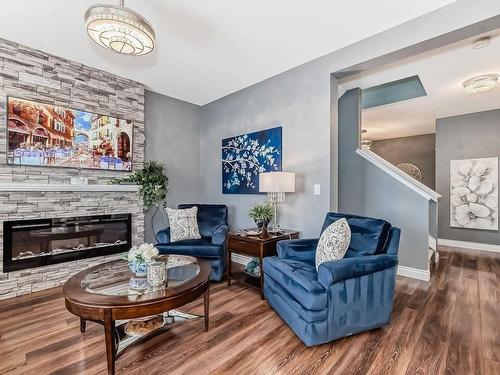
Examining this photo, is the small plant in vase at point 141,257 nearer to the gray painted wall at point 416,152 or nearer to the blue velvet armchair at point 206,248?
the blue velvet armchair at point 206,248

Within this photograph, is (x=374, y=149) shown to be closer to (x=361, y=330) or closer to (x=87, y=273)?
(x=361, y=330)

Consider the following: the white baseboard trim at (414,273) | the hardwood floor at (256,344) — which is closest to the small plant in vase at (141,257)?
the hardwood floor at (256,344)

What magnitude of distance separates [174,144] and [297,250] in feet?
10.0

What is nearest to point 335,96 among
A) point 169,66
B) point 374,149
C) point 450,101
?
point 169,66

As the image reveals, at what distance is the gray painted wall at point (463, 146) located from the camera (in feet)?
16.1

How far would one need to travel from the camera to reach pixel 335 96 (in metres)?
3.19

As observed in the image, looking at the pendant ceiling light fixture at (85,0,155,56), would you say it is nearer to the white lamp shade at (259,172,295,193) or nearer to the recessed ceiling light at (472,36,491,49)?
the white lamp shade at (259,172,295,193)

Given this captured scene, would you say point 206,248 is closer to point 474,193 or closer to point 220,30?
point 220,30

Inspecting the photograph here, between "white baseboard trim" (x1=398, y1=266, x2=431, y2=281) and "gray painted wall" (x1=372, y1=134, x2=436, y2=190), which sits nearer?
"white baseboard trim" (x1=398, y1=266, x2=431, y2=281)

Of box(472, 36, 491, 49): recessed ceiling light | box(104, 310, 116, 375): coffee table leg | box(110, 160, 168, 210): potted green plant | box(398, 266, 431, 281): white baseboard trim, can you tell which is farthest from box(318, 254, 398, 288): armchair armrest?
box(110, 160, 168, 210): potted green plant

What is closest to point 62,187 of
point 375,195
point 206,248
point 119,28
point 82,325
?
point 82,325

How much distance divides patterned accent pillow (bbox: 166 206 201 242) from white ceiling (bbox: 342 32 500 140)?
3.03m

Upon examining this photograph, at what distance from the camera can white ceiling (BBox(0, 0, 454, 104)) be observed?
2297 millimetres

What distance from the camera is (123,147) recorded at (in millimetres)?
3766
